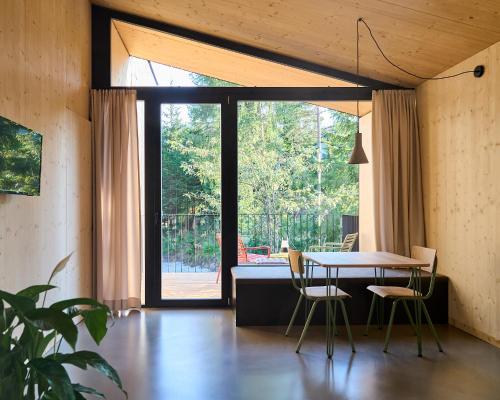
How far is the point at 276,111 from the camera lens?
957 centimetres

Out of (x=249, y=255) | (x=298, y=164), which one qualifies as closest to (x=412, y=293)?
(x=249, y=255)

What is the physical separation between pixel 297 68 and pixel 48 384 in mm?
4502

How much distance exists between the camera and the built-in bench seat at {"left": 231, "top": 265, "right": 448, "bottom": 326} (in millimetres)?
4473

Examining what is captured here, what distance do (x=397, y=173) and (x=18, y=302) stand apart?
429 cm

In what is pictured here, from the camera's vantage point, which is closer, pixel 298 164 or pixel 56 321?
pixel 56 321

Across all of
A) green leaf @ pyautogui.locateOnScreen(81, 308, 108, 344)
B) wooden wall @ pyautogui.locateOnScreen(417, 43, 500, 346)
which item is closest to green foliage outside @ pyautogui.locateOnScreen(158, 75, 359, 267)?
wooden wall @ pyautogui.locateOnScreen(417, 43, 500, 346)

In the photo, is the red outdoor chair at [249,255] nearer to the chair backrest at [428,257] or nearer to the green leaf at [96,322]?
the chair backrest at [428,257]

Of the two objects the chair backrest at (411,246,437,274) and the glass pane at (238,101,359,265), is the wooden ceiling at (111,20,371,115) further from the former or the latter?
the glass pane at (238,101,359,265)

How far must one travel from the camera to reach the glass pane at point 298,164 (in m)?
9.26

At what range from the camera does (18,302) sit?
1.47 m

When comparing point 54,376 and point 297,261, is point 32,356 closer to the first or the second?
point 54,376

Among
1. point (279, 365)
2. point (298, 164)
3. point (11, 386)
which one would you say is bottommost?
point (279, 365)

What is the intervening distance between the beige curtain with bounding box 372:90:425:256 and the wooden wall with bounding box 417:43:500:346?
114mm

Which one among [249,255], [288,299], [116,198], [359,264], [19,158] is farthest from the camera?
[249,255]
